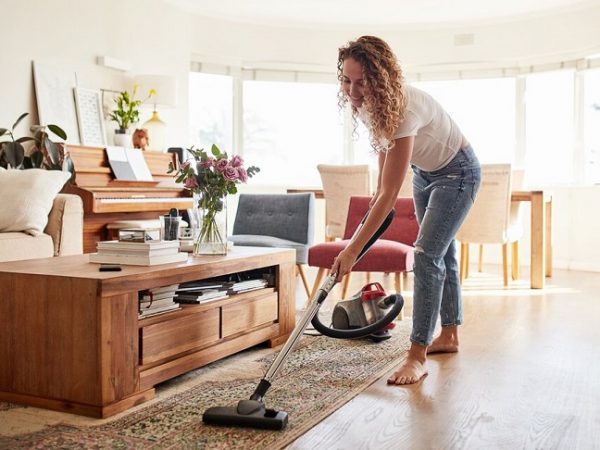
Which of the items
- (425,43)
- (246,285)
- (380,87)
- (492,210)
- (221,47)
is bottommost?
(246,285)

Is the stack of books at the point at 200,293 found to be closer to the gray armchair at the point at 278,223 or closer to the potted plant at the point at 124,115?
the gray armchair at the point at 278,223

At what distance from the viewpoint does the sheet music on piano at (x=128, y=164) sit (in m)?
4.90

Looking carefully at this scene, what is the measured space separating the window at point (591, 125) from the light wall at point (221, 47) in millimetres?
202

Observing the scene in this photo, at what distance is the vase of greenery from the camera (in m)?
2.71

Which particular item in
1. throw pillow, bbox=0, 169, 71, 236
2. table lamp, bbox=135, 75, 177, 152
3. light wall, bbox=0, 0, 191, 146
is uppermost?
light wall, bbox=0, 0, 191, 146

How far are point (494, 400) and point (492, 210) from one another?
279 centimetres

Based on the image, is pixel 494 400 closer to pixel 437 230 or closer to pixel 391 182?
pixel 437 230

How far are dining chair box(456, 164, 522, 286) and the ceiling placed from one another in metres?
2.24

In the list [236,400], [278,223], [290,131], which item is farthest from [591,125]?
[236,400]

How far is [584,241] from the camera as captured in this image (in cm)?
632

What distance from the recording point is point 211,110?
7008 mm

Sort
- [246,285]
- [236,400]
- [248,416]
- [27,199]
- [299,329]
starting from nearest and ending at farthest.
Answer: [248,416] < [299,329] < [236,400] < [246,285] < [27,199]

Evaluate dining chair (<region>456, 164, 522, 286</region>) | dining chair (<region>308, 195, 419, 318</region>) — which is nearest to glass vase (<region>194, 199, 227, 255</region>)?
dining chair (<region>308, 195, 419, 318</region>)

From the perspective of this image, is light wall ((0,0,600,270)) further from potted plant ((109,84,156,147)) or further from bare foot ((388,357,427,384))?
bare foot ((388,357,427,384))
